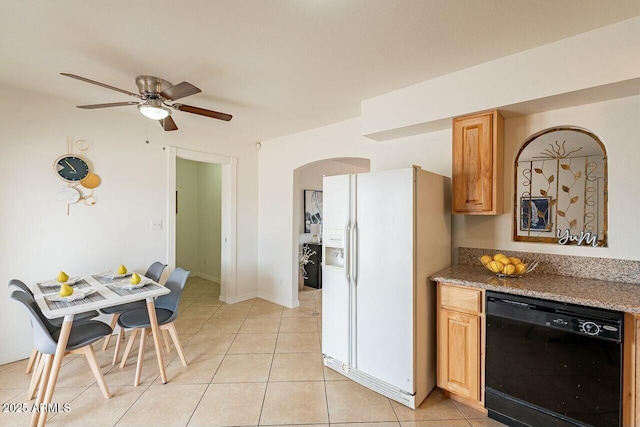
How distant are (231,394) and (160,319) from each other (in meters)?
0.92

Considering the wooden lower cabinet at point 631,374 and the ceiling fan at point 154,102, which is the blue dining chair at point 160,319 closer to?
the ceiling fan at point 154,102

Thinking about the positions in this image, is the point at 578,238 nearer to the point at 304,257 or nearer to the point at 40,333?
the point at 304,257

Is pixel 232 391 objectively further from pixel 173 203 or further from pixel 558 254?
pixel 558 254

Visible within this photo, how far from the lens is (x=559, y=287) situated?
175cm

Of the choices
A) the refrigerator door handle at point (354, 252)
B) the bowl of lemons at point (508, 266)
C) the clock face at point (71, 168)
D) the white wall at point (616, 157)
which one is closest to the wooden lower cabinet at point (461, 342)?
the bowl of lemons at point (508, 266)

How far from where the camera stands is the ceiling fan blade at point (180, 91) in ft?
6.17

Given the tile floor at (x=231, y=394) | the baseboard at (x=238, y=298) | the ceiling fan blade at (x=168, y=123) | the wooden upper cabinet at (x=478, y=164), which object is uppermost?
the ceiling fan blade at (x=168, y=123)

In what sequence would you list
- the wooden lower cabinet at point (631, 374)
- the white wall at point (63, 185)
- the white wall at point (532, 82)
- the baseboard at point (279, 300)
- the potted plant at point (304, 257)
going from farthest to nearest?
the potted plant at point (304, 257)
the baseboard at point (279, 300)
the white wall at point (63, 185)
the white wall at point (532, 82)
the wooden lower cabinet at point (631, 374)

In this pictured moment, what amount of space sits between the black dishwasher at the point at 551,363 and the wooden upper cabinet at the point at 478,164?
29.8 inches

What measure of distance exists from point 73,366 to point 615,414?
394 centimetres

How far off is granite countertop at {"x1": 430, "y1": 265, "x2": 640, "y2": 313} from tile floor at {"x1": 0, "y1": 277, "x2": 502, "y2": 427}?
3.05 ft

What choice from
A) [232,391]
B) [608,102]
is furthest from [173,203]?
[608,102]

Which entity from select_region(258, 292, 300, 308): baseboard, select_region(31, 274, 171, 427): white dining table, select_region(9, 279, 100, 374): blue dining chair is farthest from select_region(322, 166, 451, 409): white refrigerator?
select_region(9, 279, 100, 374): blue dining chair

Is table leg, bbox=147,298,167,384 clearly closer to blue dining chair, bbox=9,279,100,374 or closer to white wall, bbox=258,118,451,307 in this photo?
blue dining chair, bbox=9,279,100,374
